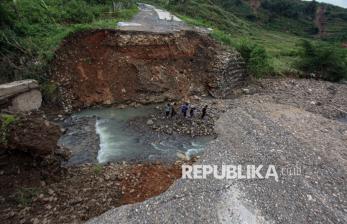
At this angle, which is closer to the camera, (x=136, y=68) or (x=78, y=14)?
(x=136, y=68)

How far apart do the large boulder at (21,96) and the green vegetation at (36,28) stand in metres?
1.90

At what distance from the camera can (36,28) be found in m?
26.6

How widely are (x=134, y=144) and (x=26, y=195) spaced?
7.13 metres

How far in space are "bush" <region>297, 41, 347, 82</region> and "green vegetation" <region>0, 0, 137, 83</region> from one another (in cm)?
2269

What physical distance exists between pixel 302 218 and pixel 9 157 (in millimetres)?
13175

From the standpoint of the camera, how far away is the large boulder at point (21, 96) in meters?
18.8

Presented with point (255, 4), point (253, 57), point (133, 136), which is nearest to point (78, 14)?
point (133, 136)

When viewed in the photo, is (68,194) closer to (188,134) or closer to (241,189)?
(241,189)

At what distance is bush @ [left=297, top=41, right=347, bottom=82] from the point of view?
3684cm

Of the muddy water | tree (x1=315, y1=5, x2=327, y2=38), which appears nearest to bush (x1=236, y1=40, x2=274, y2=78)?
the muddy water

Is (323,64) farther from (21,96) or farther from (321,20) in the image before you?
(321,20)

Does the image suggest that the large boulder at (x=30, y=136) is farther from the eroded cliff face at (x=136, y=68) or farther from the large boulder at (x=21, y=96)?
the eroded cliff face at (x=136, y=68)

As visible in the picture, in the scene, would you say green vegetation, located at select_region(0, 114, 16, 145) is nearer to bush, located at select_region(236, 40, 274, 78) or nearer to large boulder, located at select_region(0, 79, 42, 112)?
large boulder, located at select_region(0, 79, 42, 112)

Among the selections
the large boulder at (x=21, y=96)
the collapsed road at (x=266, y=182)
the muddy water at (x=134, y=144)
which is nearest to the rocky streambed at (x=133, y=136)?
the muddy water at (x=134, y=144)
